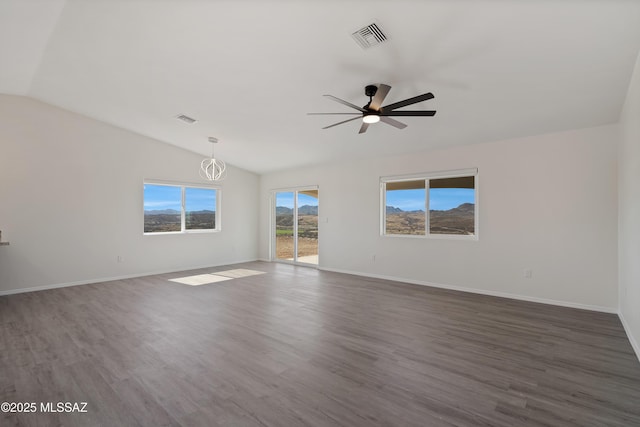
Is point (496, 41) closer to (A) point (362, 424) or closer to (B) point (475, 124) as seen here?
(B) point (475, 124)

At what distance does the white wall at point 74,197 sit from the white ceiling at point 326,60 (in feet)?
2.23

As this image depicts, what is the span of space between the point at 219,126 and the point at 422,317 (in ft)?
14.7

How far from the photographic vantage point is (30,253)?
484cm

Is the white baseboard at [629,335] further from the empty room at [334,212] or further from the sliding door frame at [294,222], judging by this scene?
the sliding door frame at [294,222]

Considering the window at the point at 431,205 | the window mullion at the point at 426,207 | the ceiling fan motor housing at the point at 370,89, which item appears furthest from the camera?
the window mullion at the point at 426,207

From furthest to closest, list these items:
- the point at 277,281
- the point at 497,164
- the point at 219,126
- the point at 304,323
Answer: the point at 277,281 < the point at 219,126 < the point at 497,164 < the point at 304,323

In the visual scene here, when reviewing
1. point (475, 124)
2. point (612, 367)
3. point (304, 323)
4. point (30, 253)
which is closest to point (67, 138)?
point (30, 253)

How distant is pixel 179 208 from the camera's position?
6.84 m

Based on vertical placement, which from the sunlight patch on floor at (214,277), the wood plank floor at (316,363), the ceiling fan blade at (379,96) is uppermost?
the ceiling fan blade at (379,96)

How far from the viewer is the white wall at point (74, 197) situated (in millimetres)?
4723

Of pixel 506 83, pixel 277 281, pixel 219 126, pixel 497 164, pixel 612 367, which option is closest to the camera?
pixel 612 367

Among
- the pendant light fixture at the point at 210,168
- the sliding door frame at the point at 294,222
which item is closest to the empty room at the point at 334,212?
the pendant light fixture at the point at 210,168

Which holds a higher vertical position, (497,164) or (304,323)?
(497,164)

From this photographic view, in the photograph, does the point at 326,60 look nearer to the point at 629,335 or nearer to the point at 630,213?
the point at 630,213
